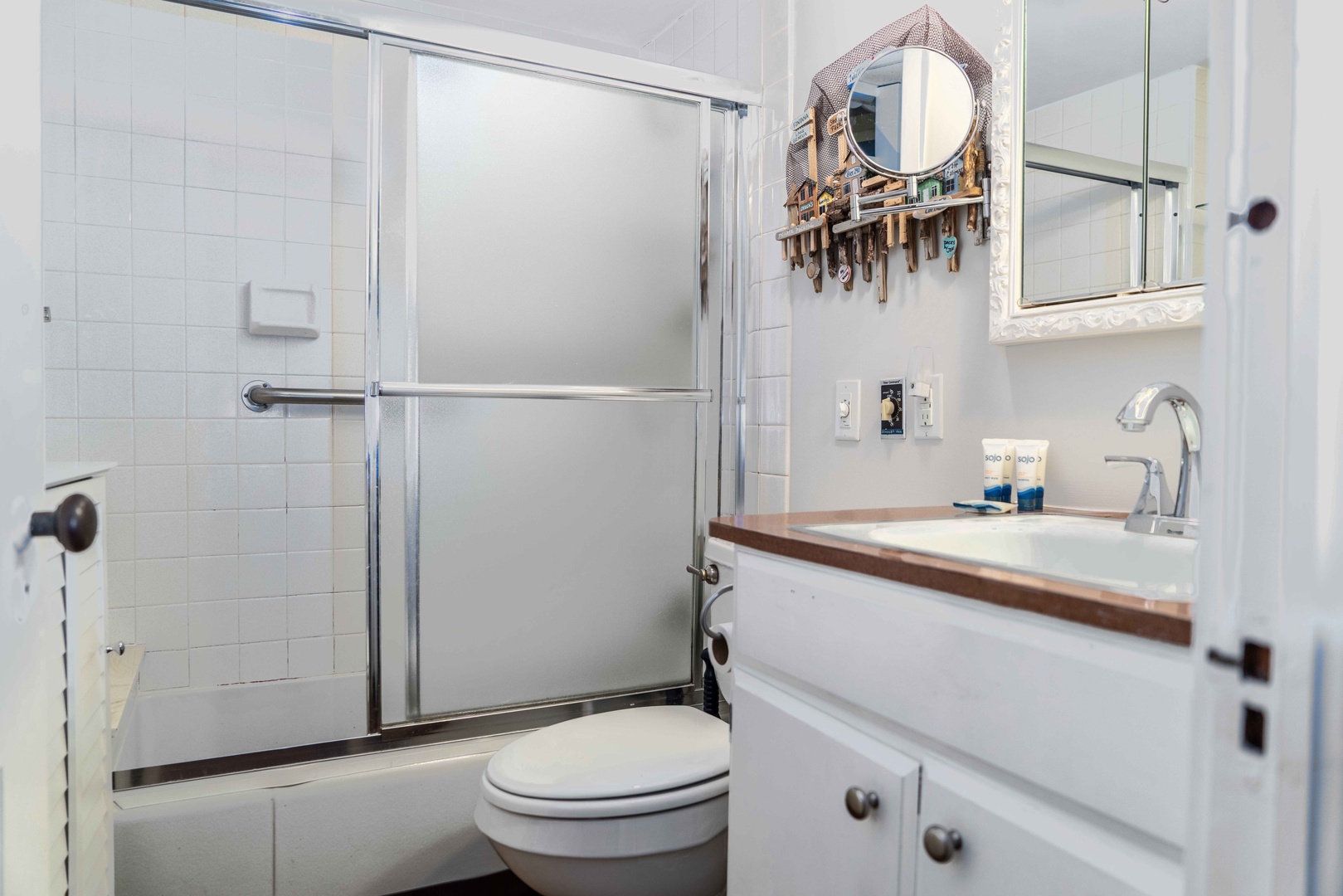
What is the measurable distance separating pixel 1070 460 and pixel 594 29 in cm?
212

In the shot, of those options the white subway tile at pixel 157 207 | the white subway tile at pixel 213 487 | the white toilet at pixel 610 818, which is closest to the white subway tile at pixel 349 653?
the white subway tile at pixel 213 487

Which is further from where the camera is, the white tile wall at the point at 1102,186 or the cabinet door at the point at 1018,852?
the white tile wall at the point at 1102,186

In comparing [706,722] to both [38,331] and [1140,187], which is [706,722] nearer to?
[1140,187]

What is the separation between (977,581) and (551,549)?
Result: 1.26 m

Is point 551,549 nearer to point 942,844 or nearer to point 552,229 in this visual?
point 552,229

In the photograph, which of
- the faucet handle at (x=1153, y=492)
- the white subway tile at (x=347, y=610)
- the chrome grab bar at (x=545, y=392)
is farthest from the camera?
the white subway tile at (x=347, y=610)

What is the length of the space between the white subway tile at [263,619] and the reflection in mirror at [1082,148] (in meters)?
2.15

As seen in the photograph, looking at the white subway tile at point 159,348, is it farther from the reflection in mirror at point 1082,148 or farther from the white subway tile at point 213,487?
the reflection in mirror at point 1082,148

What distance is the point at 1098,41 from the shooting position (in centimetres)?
126

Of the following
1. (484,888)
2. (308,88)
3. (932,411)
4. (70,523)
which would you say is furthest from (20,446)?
(308,88)

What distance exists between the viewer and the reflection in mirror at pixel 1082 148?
1.21 meters

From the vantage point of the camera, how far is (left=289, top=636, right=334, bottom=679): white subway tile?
97.8 inches

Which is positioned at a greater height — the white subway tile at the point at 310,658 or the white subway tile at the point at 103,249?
the white subway tile at the point at 103,249

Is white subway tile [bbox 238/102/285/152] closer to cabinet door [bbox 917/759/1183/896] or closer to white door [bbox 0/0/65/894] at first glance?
A: white door [bbox 0/0/65/894]
